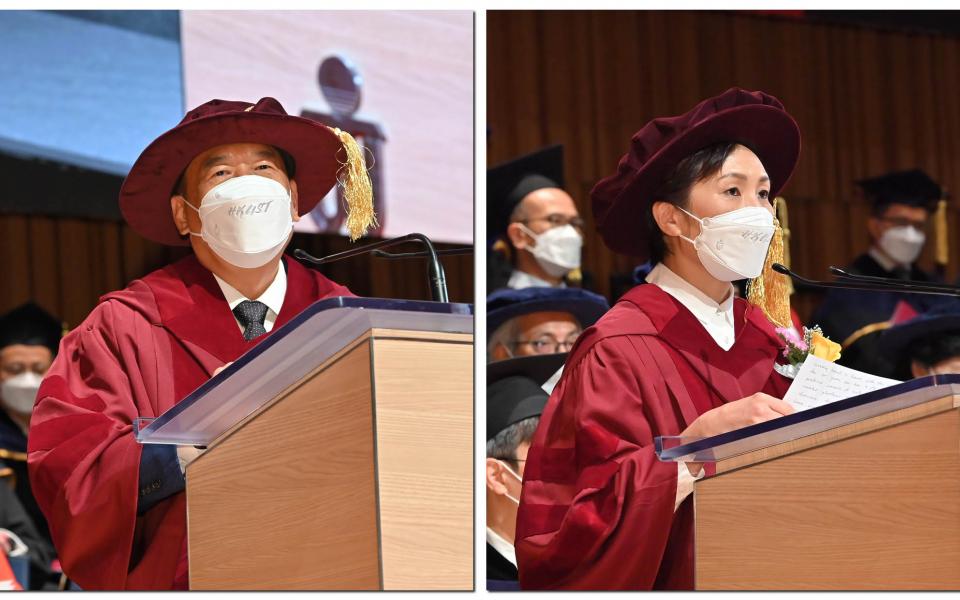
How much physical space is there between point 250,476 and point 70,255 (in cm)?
258

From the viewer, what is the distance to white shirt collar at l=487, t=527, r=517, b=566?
3.81m

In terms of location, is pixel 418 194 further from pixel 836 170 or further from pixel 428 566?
pixel 836 170

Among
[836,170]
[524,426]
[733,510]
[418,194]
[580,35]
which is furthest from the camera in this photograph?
[836,170]

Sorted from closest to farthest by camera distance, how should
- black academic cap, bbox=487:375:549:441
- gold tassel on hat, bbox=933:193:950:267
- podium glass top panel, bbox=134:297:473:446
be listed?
podium glass top panel, bbox=134:297:473:446 < black academic cap, bbox=487:375:549:441 < gold tassel on hat, bbox=933:193:950:267

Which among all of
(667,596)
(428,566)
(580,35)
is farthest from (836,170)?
(428,566)

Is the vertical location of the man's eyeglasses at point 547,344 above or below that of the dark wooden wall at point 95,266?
below

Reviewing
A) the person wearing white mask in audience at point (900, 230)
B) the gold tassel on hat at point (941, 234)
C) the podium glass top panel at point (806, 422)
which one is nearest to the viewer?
the podium glass top panel at point (806, 422)

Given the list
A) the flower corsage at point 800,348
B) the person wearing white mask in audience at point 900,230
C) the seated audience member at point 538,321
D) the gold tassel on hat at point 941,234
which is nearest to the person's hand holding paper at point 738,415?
the flower corsage at point 800,348

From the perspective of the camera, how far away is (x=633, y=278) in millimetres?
3699

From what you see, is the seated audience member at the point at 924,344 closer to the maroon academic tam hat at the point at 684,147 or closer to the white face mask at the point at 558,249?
the white face mask at the point at 558,249

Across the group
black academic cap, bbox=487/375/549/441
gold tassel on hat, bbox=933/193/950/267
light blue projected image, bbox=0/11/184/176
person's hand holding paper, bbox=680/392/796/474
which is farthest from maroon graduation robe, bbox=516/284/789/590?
gold tassel on hat, bbox=933/193/950/267

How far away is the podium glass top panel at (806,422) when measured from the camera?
2.64m

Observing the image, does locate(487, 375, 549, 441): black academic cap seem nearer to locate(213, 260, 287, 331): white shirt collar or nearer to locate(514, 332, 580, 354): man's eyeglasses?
locate(514, 332, 580, 354): man's eyeglasses

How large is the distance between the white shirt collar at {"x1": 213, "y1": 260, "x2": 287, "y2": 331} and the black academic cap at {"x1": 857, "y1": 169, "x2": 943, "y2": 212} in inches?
149
